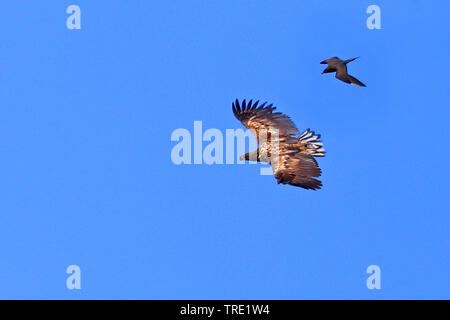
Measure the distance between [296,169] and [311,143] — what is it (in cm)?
88

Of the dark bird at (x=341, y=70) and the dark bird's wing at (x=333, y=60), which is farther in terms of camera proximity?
the dark bird's wing at (x=333, y=60)

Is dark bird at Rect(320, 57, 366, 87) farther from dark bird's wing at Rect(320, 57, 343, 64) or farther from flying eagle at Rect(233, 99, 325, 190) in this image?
flying eagle at Rect(233, 99, 325, 190)

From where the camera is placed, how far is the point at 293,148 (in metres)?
29.6

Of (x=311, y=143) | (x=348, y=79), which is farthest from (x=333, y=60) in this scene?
(x=311, y=143)

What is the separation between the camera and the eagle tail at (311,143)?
29.4 meters

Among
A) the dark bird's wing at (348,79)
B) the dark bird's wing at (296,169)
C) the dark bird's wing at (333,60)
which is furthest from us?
the dark bird's wing at (333,60)

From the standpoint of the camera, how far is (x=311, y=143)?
29.6 metres

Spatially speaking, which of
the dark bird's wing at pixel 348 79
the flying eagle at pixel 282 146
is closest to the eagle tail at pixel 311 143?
the flying eagle at pixel 282 146

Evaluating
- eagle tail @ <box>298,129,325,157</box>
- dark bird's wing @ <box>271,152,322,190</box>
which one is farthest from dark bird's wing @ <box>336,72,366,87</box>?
dark bird's wing @ <box>271,152,322,190</box>

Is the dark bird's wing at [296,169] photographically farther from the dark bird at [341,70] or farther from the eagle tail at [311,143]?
the dark bird at [341,70]

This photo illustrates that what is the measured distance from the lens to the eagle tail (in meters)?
29.4
